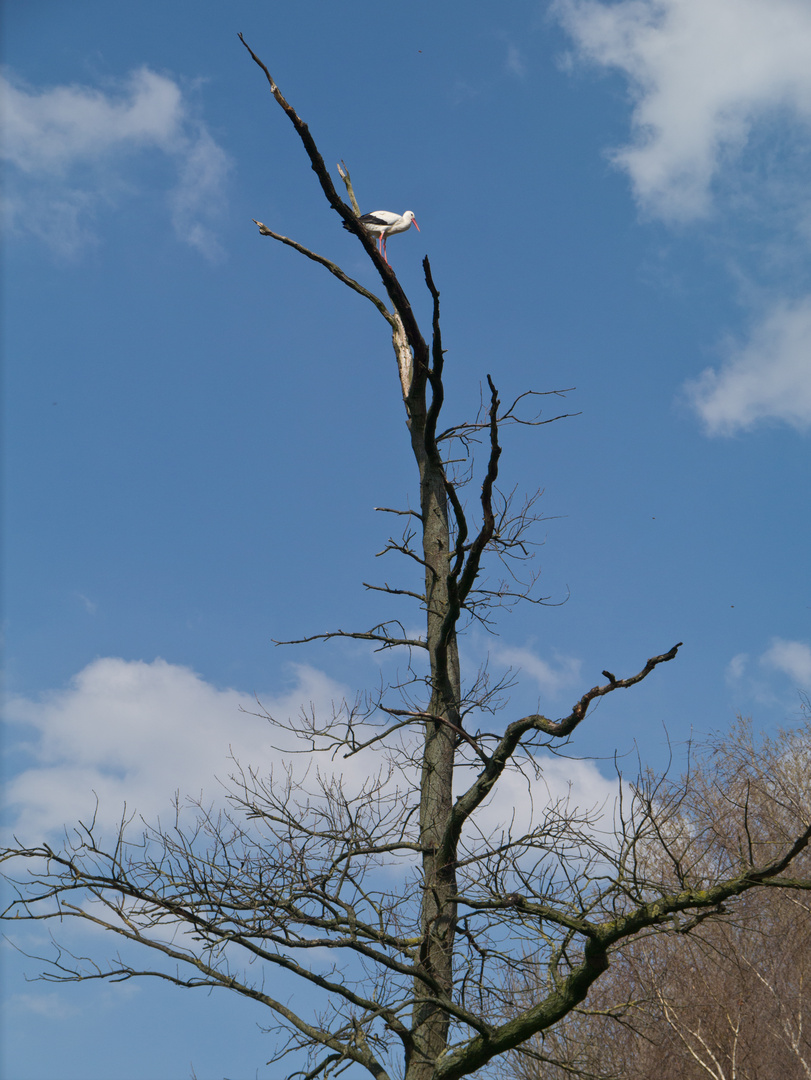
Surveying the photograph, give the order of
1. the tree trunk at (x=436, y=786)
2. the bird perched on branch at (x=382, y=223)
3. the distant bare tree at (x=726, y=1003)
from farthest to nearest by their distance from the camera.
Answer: the distant bare tree at (x=726, y=1003) < the bird perched on branch at (x=382, y=223) < the tree trunk at (x=436, y=786)

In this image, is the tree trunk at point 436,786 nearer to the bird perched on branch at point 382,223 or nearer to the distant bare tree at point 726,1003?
the bird perched on branch at point 382,223

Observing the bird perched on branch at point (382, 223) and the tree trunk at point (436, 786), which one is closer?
the tree trunk at point (436, 786)

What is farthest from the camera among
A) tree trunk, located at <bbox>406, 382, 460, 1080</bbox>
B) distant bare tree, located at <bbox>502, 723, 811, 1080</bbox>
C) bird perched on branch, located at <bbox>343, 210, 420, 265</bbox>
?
distant bare tree, located at <bbox>502, 723, 811, 1080</bbox>

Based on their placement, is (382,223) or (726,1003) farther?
(726,1003)

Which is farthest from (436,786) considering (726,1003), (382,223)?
(726,1003)

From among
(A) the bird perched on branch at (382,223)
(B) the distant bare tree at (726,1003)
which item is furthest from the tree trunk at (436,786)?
(B) the distant bare tree at (726,1003)

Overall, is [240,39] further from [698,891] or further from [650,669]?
[698,891]

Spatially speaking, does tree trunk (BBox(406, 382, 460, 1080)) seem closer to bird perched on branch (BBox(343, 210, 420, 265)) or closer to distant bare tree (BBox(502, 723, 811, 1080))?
bird perched on branch (BBox(343, 210, 420, 265))

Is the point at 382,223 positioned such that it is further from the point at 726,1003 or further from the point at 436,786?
the point at 726,1003

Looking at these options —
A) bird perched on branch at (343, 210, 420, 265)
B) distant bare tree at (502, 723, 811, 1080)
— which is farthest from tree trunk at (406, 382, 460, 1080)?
distant bare tree at (502, 723, 811, 1080)

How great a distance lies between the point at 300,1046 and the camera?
669 cm

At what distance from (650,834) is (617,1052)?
12.3 m

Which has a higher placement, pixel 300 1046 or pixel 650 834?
pixel 650 834

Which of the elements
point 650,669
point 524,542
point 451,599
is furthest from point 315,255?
point 650,669
